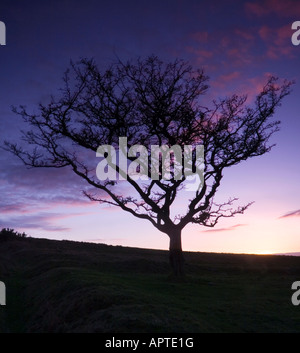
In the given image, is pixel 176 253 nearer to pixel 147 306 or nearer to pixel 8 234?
pixel 147 306

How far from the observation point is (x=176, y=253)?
101 ft

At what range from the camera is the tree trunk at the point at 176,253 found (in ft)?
100

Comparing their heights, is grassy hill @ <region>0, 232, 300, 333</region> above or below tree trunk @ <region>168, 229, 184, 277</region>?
below

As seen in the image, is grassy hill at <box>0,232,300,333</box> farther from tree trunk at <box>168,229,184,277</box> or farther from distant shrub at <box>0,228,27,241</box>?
distant shrub at <box>0,228,27,241</box>

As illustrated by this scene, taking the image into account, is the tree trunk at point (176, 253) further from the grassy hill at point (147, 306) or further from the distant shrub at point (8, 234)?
the distant shrub at point (8, 234)

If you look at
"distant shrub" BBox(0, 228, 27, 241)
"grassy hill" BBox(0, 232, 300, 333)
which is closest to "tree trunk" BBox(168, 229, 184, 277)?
"grassy hill" BBox(0, 232, 300, 333)

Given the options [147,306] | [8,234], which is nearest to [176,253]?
[147,306]

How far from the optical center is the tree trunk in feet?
100

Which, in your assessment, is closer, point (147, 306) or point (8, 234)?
point (147, 306)

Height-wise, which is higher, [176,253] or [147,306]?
[176,253]

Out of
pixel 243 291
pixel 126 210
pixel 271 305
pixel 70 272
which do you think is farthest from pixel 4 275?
pixel 271 305


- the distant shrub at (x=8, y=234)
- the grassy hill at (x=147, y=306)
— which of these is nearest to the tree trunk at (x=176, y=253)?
the grassy hill at (x=147, y=306)

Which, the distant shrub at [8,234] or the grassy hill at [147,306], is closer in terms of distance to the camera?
the grassy hill at [147,306]
